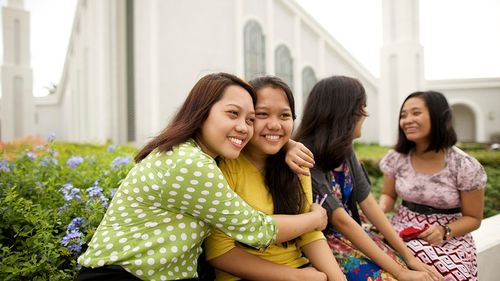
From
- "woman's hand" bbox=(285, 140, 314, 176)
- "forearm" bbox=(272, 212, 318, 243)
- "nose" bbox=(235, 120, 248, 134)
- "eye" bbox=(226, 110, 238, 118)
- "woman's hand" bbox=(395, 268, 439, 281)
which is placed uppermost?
"eye" bbox=(226, 110, 238, 118)

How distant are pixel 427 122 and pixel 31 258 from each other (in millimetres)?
2518

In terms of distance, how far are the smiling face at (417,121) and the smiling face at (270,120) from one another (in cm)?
129

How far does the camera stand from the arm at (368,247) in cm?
188

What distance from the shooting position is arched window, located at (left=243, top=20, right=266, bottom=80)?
1395cm

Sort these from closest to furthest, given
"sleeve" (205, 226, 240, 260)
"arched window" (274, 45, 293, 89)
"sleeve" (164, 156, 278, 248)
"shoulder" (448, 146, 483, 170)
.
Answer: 1. "sleeve" (164, 156, 278, 248)
2. "sleeve" (205, 226, 240, 260)
3. "shoulder" (448, 146, 483, 170)
4. "arched window" (274, 45, 293, 89)

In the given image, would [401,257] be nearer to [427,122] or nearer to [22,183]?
[427,122]

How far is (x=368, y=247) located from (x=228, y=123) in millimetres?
1028

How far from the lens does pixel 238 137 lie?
1.51m

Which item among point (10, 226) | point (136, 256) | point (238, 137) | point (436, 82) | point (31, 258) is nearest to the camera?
point (136, 256)

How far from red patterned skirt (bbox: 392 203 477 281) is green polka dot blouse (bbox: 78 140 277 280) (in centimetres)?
126

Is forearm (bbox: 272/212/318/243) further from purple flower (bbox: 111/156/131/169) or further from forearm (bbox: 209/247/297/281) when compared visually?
purple flower (bbox: 111/156/131/169)

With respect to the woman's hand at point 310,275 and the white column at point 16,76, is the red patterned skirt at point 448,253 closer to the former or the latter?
the woman's hand at point 310,275

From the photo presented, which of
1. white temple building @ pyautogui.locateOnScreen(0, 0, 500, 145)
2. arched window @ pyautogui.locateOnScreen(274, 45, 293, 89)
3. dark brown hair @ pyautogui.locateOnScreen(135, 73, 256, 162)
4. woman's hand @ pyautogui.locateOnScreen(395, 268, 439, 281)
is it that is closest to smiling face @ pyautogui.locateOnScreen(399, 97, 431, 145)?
woman's hand @ pyautogui.locateOnScreen(395, 268, 439, 281)

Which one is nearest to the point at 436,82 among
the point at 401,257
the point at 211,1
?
the point at 211,1
